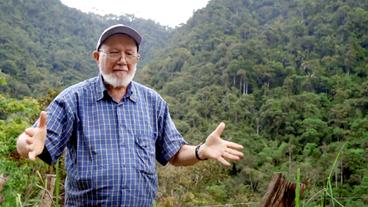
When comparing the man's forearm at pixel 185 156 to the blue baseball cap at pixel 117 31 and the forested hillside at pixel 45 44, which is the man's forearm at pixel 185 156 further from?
the forested hillside at pixel 45 44

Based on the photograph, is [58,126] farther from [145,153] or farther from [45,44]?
[45,44]

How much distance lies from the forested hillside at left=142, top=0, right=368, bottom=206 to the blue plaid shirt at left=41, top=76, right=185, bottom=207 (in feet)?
47.1

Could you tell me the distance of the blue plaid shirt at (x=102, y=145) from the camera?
1452 mm

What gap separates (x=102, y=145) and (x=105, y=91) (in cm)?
20

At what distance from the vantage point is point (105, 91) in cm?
157

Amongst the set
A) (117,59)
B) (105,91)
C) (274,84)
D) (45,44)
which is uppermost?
(45,44)

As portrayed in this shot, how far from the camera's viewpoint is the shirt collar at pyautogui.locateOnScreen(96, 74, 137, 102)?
1.56 meters

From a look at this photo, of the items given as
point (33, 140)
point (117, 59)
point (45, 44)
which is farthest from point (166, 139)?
point (45, 44)

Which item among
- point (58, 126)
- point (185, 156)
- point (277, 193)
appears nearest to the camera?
point (277, 193)

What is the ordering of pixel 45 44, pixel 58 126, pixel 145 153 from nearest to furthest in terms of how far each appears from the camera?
pixel 58 126 < pixel 145 153 < pixel 45 44

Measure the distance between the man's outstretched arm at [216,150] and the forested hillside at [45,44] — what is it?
2203 cm

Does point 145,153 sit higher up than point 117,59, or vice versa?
point 117,59

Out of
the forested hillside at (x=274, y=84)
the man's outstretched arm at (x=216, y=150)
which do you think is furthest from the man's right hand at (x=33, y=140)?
the forested hillside at (x=274, y=84)

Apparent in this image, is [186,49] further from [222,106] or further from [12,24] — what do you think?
[12,24]
